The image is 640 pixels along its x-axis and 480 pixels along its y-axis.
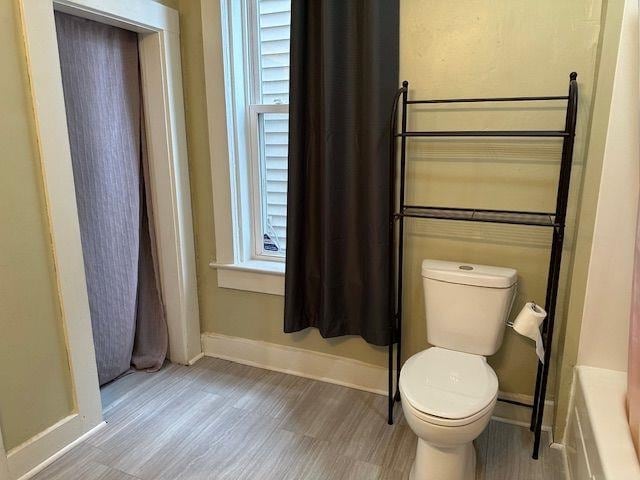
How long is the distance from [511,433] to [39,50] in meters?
2.48

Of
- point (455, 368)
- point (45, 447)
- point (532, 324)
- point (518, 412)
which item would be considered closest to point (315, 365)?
point (455, 368)

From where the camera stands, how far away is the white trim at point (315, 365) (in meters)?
2.08

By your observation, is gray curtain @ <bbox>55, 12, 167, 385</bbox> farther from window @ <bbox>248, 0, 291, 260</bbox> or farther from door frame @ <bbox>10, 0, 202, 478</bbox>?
window @ <bbox>248, 0, 291, 260</bbox>

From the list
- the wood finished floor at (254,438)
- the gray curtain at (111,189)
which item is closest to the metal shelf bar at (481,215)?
the wood finished floor at (254,438)

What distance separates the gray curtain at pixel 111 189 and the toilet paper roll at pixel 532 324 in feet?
6.15

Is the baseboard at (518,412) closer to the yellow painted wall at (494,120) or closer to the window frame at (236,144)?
the yellow painted wall at (494,120)

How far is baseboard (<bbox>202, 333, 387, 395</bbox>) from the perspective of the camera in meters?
2.34

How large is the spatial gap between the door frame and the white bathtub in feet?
6.40

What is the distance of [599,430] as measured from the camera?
1422 mm

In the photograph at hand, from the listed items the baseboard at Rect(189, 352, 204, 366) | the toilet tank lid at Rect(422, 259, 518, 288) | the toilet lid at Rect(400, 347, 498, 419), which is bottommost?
the baseboard at Rect(189, 352, 204, 366)

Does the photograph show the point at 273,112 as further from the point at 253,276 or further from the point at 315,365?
the point at 315,365

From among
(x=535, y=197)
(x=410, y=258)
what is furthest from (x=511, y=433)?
(x=535, y=197)

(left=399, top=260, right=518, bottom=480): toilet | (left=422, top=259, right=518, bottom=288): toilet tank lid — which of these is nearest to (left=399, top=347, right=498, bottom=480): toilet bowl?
(left=399, top=260, right=518, bottom=480): toilet

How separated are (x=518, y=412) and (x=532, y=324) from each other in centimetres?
56
